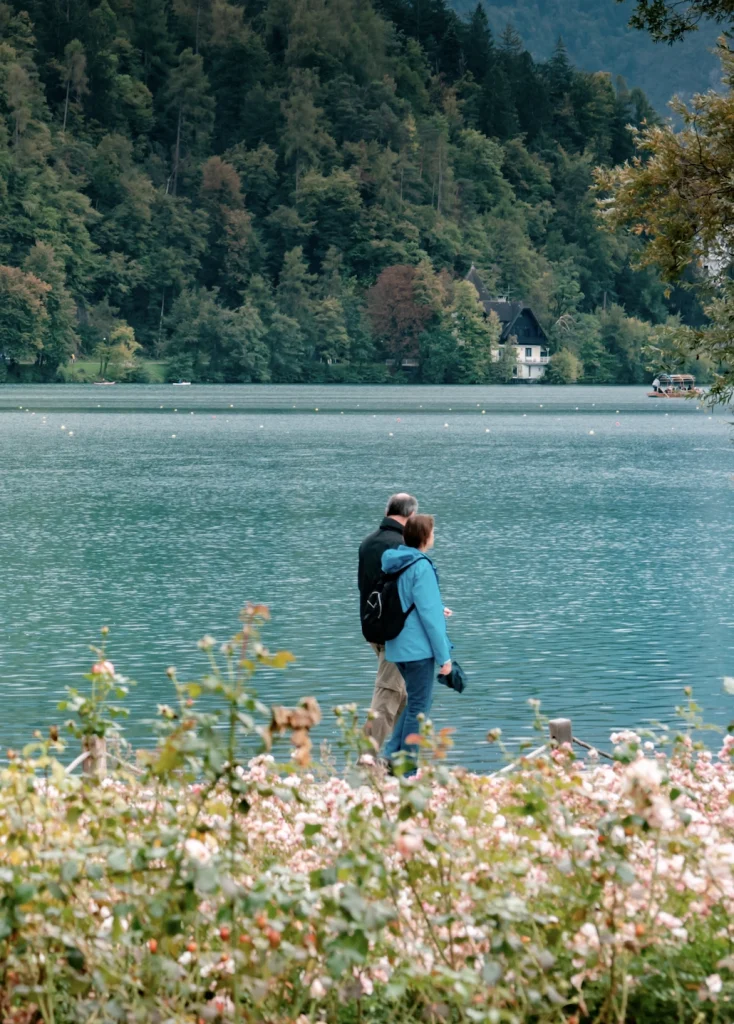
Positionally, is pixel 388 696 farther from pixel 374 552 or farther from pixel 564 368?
pixel 564 368

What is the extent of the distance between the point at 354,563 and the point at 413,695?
18524 mm

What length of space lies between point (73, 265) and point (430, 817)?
151904 millimetres

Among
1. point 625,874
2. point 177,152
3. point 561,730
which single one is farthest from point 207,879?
point 177,152

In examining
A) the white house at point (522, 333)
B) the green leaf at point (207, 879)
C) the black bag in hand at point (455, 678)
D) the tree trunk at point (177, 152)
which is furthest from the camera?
the tree trunk at point (177, 152)

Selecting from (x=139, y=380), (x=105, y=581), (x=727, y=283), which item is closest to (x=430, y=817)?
(x=727, y=283)

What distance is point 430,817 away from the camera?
5254 mm

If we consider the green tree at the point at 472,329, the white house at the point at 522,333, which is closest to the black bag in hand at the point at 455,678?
the green tree at the point at 472,329

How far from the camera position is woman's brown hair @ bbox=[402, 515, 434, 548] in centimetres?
974

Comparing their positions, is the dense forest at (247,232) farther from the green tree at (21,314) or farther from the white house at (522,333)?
the white house at (522,333)

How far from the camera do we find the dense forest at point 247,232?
15388 centimetres

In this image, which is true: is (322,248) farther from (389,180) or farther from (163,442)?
(163,442)

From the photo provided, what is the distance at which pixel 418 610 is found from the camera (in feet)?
32.4

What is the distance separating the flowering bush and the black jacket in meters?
4.48

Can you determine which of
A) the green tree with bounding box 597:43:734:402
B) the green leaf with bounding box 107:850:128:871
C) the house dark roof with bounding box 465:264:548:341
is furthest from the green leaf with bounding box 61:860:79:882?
the house dark roof with bounding box 465:264:548:341
